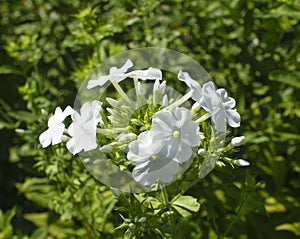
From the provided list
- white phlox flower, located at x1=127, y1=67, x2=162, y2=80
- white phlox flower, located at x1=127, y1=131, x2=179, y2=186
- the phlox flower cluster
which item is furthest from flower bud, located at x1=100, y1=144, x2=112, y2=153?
white phlox flower, located at x1=127, y1=67, x2=162, y2=80

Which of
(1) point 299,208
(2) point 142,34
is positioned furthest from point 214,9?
(1) point 299,208

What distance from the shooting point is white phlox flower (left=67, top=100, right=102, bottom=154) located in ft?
4.25

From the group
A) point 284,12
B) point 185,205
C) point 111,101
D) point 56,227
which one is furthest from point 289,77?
point 56,227

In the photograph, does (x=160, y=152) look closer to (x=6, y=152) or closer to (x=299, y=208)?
(x=299, y=208)

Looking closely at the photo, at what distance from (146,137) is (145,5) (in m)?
1.09

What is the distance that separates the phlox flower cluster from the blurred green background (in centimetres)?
53

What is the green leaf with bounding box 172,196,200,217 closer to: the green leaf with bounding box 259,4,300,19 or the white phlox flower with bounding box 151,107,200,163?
the white phlox flower with bounding box 151,107,200,163

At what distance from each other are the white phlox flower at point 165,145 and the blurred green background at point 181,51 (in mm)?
609

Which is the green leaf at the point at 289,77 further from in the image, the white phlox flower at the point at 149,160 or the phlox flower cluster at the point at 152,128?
the white phlox flower at the point at 149,160

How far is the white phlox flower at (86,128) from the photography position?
1.30 meters

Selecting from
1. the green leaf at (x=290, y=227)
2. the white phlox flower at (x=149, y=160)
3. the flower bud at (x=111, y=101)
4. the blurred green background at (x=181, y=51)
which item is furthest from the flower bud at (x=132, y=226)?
the green leaf at (x=290, y=227)

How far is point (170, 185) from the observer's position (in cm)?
158

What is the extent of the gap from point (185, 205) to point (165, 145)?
0.38 m

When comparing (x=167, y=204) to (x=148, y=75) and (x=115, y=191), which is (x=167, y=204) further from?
(x=148, y=75)
